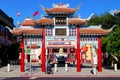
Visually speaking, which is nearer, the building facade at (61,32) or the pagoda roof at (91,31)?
the building facade at (61,32)

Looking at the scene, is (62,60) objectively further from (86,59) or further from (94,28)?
(86,59)

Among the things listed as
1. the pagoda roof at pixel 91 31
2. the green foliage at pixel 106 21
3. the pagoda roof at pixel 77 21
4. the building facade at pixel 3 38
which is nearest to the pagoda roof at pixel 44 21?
the pagoda roof at pixel 77 21

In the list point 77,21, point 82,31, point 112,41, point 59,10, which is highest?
point 59,10

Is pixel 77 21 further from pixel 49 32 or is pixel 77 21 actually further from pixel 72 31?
pixel 49 32

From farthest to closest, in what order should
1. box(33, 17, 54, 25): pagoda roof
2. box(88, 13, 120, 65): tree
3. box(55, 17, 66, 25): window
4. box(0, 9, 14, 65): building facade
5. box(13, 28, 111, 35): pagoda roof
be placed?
box(0, 9, 14, 65): building facade → box(88, 13, 120, 65): tree → box(55, 17, 66, 25): window → box(13, 28, 111, 35): pagoda roof → box(33, 17, 54, 25): pagoda roof

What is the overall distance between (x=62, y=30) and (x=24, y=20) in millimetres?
36576

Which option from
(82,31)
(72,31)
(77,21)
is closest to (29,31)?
(72,31)

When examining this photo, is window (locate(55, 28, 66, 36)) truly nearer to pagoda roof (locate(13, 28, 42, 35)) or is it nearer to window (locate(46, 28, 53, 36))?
window (locate(46, 28, 53, 36))

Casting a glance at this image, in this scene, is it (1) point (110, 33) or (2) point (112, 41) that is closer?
(2) point (112, 41)

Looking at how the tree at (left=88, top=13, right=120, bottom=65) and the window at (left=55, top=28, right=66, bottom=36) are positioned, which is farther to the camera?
the tree at (left=88, top=13, right=120, bottom=65)

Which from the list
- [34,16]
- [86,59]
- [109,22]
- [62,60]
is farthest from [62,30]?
[86,59]

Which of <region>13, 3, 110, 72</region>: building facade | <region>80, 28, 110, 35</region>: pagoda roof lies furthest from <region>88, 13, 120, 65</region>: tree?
<region>80, 28, 110, 35</region>: pagoda roof

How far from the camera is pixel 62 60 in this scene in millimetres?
59562

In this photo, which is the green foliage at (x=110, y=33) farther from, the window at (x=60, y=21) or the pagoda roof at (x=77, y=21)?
the window at (x=60, y=21)
